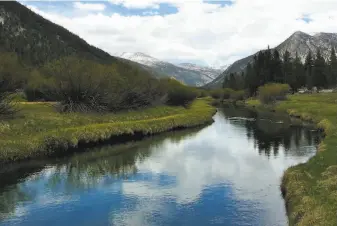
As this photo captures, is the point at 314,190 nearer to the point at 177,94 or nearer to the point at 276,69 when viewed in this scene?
the point at 177,94

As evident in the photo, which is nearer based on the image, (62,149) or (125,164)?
(125,164)

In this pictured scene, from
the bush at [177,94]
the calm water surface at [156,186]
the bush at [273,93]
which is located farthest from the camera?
the bush at [273,93]

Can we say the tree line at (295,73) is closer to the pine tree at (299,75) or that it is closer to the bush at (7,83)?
the pine tree at (299,75)

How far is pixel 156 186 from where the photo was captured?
118 feet

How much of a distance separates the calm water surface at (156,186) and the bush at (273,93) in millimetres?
77434

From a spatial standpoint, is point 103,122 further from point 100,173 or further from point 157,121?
point 100,173

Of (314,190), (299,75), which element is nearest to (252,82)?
(299,75)

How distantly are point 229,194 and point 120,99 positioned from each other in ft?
168

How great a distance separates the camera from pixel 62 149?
52094 millimetres

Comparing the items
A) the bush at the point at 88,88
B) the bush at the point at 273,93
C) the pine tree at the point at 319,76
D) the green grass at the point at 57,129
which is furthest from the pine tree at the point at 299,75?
the green grass at the point at 57,129

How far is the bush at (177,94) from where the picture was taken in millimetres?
117875

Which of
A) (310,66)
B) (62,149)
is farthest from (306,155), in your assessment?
(310,66)

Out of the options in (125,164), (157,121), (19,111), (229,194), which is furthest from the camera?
(157,121)

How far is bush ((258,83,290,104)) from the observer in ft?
447
